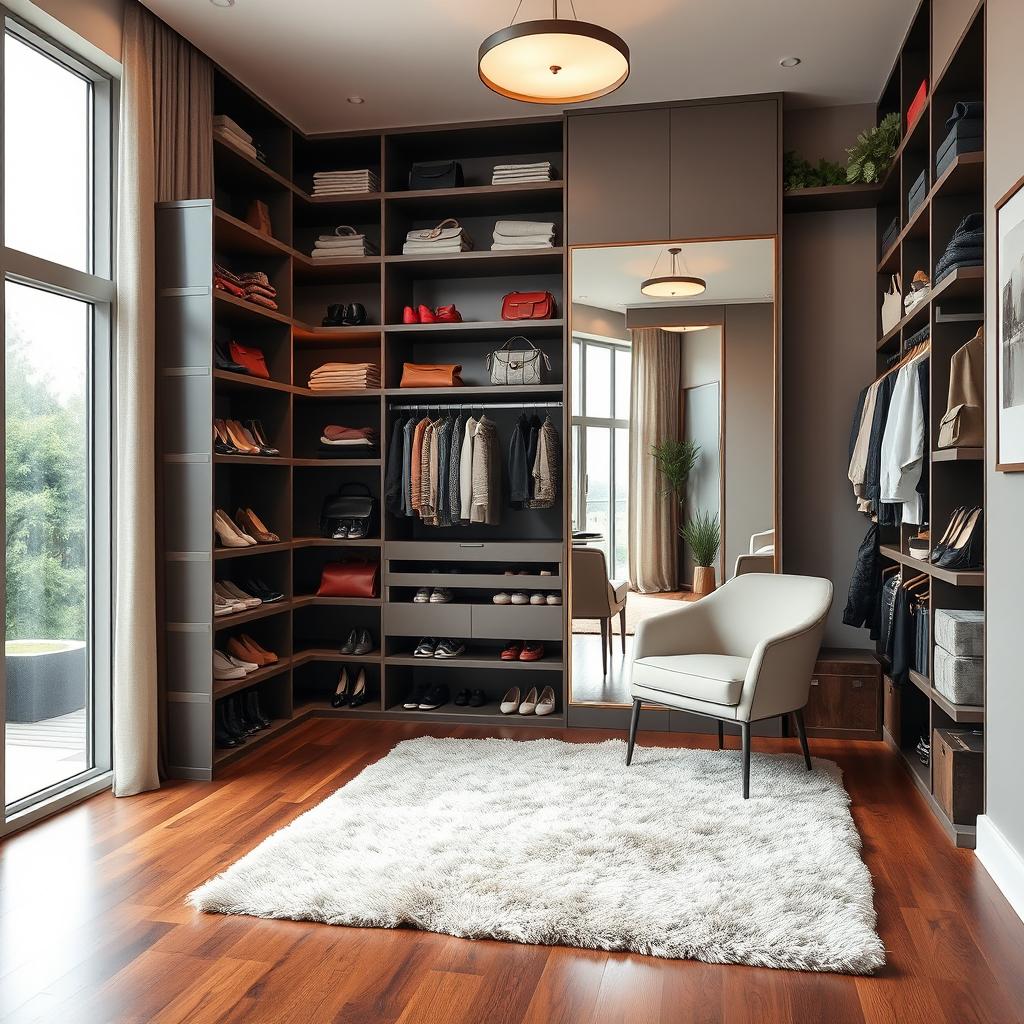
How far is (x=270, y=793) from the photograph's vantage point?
141 inches

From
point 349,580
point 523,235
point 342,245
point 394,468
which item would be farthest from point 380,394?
point 523,235

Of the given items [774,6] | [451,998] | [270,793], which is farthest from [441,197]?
[451,998]

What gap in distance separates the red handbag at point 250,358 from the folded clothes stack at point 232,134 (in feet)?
2.97

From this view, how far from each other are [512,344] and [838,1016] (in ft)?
11.9

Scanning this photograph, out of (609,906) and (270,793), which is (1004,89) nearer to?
(609,906)

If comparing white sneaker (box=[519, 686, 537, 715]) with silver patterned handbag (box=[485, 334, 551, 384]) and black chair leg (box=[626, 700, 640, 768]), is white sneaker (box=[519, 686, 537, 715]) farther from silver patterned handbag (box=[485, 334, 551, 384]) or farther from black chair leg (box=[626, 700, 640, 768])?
silver patterned handbag (box=[485, 334, 551, 384])

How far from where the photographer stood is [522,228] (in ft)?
15.4

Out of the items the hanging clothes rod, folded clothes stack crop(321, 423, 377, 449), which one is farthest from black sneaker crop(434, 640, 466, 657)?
the hanging clothes rod

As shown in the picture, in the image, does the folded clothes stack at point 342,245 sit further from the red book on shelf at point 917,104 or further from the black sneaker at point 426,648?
the red book on shelf at point 917,104

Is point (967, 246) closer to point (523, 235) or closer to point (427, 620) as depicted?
point (523, 235)

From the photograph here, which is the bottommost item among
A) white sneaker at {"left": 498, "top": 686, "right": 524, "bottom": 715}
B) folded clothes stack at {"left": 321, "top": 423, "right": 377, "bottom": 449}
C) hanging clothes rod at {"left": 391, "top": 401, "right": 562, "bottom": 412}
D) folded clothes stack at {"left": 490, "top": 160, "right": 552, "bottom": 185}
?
white sneaker at {"left": 498, "top": 686, "right": 524, "bottom": 715}

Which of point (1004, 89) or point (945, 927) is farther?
point (1004, 89)

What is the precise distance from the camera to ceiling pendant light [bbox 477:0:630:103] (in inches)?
115

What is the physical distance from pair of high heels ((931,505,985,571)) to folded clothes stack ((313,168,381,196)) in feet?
11.0
